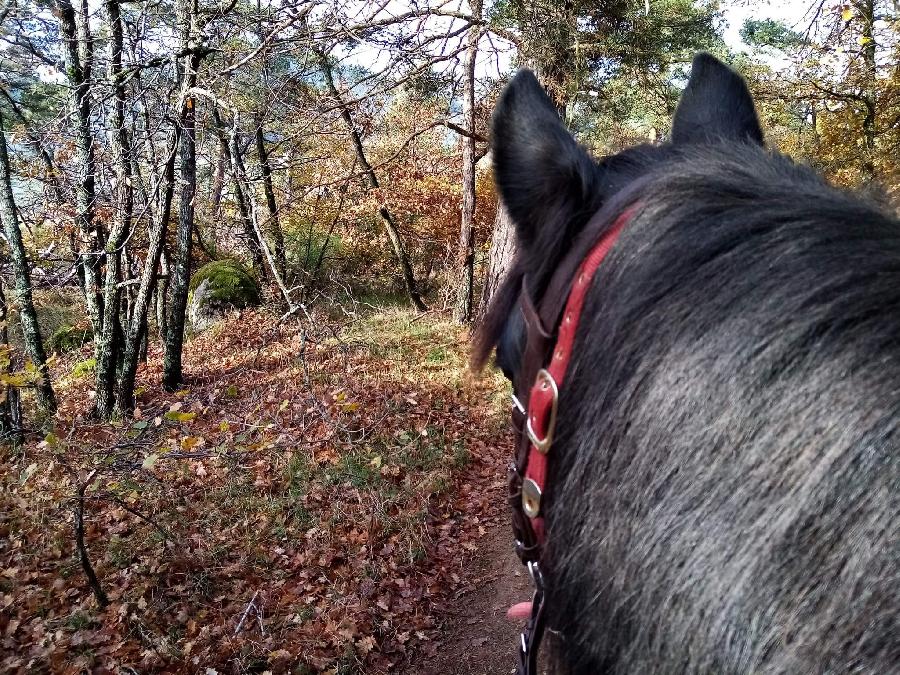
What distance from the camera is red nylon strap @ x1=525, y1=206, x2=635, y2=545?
3.12 ft

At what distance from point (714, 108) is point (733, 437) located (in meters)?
1.14

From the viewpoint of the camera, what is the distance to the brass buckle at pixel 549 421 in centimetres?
95

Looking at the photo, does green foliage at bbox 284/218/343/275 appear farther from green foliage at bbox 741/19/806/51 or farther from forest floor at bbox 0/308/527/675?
green foliage at bbox 741/19/806/51

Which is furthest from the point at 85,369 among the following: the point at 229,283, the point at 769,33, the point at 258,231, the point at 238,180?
the point at 769,33

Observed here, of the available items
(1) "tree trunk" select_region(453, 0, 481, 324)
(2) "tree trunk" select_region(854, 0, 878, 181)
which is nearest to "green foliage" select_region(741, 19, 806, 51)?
(2) "tree trunk" select_region(854, 0, 878, 181)

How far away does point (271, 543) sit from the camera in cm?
509

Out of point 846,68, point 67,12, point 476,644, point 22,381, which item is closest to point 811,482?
point 476,644

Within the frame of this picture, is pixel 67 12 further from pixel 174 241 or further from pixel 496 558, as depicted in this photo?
pixel 496 558

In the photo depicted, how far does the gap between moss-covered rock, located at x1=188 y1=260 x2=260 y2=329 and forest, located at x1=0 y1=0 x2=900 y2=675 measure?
675mm

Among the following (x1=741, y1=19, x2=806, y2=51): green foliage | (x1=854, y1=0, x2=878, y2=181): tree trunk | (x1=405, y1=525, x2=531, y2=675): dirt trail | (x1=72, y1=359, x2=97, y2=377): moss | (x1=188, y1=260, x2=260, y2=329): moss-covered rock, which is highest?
(x1=741, y1=19, x2=806, y2=51): green foliage

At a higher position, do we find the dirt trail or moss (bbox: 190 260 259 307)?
moss (bbox: 190 260 259 307)

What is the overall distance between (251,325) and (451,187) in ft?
20.5

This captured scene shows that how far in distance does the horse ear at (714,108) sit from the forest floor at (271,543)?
11.2ft

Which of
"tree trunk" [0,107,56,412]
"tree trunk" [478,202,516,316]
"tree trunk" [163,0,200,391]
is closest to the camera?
→ "tree trunk" [163,0,200,391]
